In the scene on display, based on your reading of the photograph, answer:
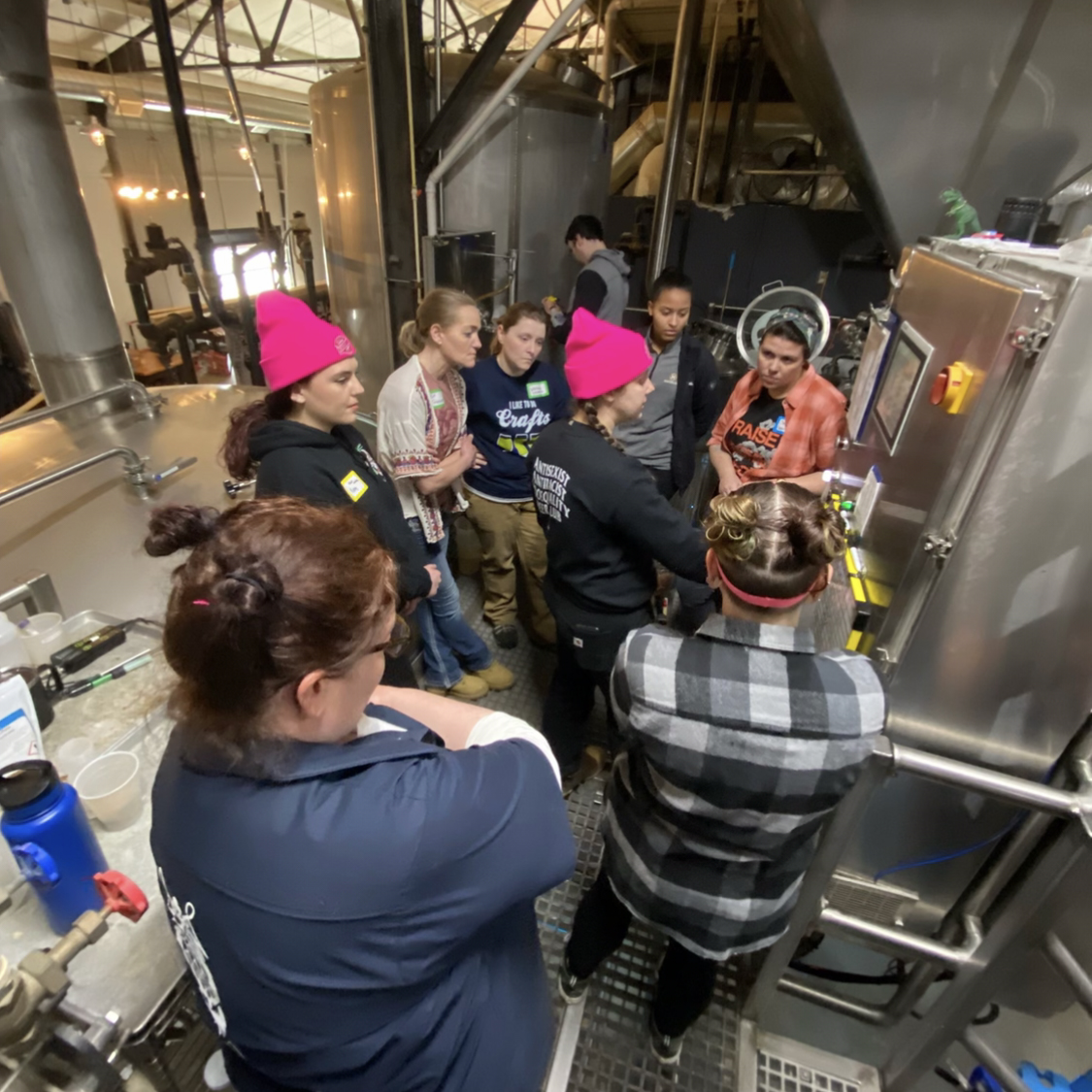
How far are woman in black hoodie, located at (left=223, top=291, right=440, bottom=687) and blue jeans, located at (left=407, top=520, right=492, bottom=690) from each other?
0.63 m

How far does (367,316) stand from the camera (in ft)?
12.2

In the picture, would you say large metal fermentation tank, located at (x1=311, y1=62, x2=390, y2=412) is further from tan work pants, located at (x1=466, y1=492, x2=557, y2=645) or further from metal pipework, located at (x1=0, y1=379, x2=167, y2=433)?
tan work pants, located at (x1=466, y1=492, x2=557, y2=645)

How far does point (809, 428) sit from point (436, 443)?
4.24 ft

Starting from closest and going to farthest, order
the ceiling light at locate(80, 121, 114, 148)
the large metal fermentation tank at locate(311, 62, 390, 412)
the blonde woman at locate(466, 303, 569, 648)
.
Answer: the blonde woman at locate(466, 303, 569, 648) < the large metal fermentation tank at locate(311, 62, 390, 412) < the ceiling light at locate(80, 121, 114, 148)

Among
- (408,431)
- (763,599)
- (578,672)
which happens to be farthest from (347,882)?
(408,431)

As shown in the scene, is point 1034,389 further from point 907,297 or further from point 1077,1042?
point 1077,1042

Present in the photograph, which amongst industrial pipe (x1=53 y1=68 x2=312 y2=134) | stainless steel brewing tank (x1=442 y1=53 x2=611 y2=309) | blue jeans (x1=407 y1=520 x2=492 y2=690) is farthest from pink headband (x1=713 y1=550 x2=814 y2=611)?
industrial pipe (x1=53 y1=68 x2=312 y2=134)

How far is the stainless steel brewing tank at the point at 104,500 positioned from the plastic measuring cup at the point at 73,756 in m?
0.63

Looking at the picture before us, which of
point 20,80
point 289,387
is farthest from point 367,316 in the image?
point 289,387

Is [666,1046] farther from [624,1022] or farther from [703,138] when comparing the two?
[703,138]

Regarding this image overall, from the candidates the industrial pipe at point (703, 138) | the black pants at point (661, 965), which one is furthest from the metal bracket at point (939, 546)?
the industrial pipe at point (703, 138)

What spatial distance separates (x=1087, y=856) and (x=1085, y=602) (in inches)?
18.1

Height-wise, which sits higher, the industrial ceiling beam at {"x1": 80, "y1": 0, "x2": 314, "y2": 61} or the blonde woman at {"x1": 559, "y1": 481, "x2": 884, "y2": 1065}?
the industrial ceiling beam at {"x1": 80, "y1": 0, "x2": 314, "y2": 61}

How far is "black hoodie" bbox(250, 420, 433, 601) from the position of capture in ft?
4.75
